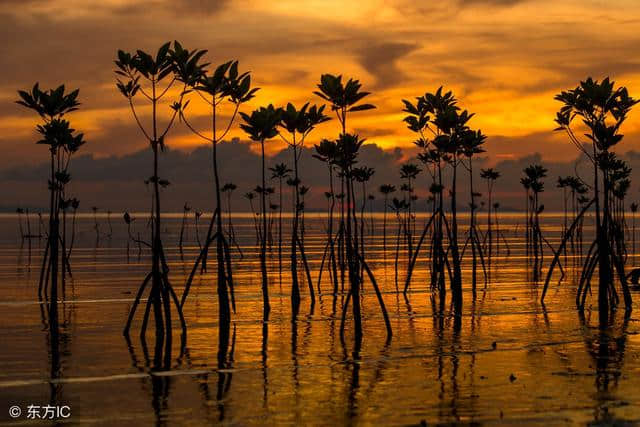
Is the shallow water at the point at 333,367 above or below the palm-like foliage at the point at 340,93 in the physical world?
below

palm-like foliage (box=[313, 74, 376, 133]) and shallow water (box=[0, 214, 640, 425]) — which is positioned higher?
palm-like foliage (box=[313, 74, 376, 133])

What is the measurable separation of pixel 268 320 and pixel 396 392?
398 inches

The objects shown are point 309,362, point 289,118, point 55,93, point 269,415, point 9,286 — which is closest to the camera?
point 269,415

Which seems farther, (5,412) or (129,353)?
(129,353)

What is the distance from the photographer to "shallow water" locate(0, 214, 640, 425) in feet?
44.2

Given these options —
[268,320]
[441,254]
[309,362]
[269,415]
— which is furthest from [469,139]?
[269,415]

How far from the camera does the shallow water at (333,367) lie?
13484 millimetres

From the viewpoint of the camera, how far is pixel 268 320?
967 inches

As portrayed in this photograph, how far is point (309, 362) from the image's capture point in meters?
17.8

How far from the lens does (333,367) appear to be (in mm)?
17234

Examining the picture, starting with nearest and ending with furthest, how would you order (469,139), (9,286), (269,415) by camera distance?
(269,415), (469,139), (9,286)

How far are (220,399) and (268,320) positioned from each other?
33.4ft

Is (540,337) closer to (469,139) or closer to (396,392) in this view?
(396,392)

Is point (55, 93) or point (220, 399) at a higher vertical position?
point (55, 93)
